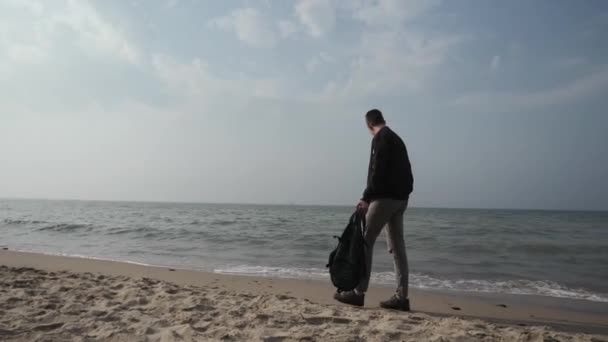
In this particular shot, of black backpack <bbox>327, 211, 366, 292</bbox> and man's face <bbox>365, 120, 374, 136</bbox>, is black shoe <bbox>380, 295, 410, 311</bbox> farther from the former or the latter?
man's face <bbox>365, 120, 374, 136</bbox>

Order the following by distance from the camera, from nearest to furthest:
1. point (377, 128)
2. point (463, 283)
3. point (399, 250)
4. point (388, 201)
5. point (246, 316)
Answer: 1. point (246, 316)
2. point (388, 201)
3. point (399, 250)
4. point (377, 128)
5. point (463, 283)

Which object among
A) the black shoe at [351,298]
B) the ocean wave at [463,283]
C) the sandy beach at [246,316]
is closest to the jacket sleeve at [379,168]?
the black shoe at [351,298]

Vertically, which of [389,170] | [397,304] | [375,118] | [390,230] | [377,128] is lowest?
[397,304]

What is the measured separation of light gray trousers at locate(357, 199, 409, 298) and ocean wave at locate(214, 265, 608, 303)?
2.23 meters

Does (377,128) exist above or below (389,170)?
above

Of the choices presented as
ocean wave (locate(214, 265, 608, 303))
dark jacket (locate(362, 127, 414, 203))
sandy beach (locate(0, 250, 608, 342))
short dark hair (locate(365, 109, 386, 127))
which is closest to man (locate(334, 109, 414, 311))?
dark jacket (locate(362, 127, 414, 203))

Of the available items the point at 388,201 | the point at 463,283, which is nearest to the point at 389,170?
the point at 388,201

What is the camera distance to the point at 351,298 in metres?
3.49

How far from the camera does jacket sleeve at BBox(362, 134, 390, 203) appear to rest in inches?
133

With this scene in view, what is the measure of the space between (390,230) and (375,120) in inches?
44.4

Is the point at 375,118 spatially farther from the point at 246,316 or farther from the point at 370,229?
the point at 246,316

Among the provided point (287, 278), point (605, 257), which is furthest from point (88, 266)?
point (605, 257)

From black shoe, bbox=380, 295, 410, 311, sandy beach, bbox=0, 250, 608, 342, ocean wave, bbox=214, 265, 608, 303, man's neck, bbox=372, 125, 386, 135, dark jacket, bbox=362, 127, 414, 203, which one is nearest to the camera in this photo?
sandy beach, bbox=0, 250, 608, 342

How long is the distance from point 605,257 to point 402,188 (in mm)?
8708
